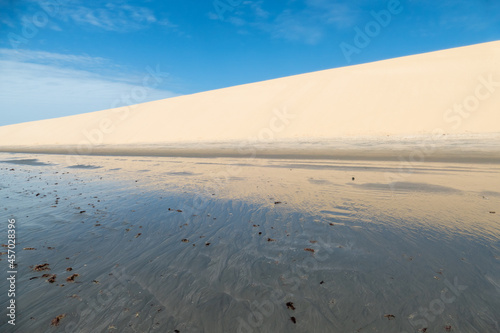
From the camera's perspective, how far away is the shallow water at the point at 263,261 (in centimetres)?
238

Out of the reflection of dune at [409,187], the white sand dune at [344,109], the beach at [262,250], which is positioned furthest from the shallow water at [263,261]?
the white sand dune at [344,109]

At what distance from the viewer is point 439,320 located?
2.30 m

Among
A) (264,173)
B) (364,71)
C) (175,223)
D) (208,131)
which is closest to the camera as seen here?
(175,223)

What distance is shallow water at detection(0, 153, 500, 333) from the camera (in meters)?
2.38

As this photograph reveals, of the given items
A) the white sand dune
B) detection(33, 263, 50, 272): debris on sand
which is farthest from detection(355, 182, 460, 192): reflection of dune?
the white sand dune

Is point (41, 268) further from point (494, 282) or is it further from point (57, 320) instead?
point (494, 282)

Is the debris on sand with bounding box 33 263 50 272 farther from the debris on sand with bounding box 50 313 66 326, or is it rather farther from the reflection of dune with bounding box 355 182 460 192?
the reflection of dune with bounding box 355 182 460 192

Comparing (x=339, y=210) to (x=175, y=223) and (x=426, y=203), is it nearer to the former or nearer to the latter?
(x=426, y=203)

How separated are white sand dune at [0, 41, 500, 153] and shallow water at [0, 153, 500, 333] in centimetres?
1833

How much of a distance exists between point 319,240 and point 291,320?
1.78 meters

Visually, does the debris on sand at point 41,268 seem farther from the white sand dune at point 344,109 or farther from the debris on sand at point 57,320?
the white sand dune at point 344,109

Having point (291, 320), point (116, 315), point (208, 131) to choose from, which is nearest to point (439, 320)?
point (291, 320)

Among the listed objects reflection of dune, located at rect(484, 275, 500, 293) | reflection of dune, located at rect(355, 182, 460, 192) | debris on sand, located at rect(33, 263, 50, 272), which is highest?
debris on sand, located at rect(33, 263, 50, 272)

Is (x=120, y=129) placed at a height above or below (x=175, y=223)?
above
